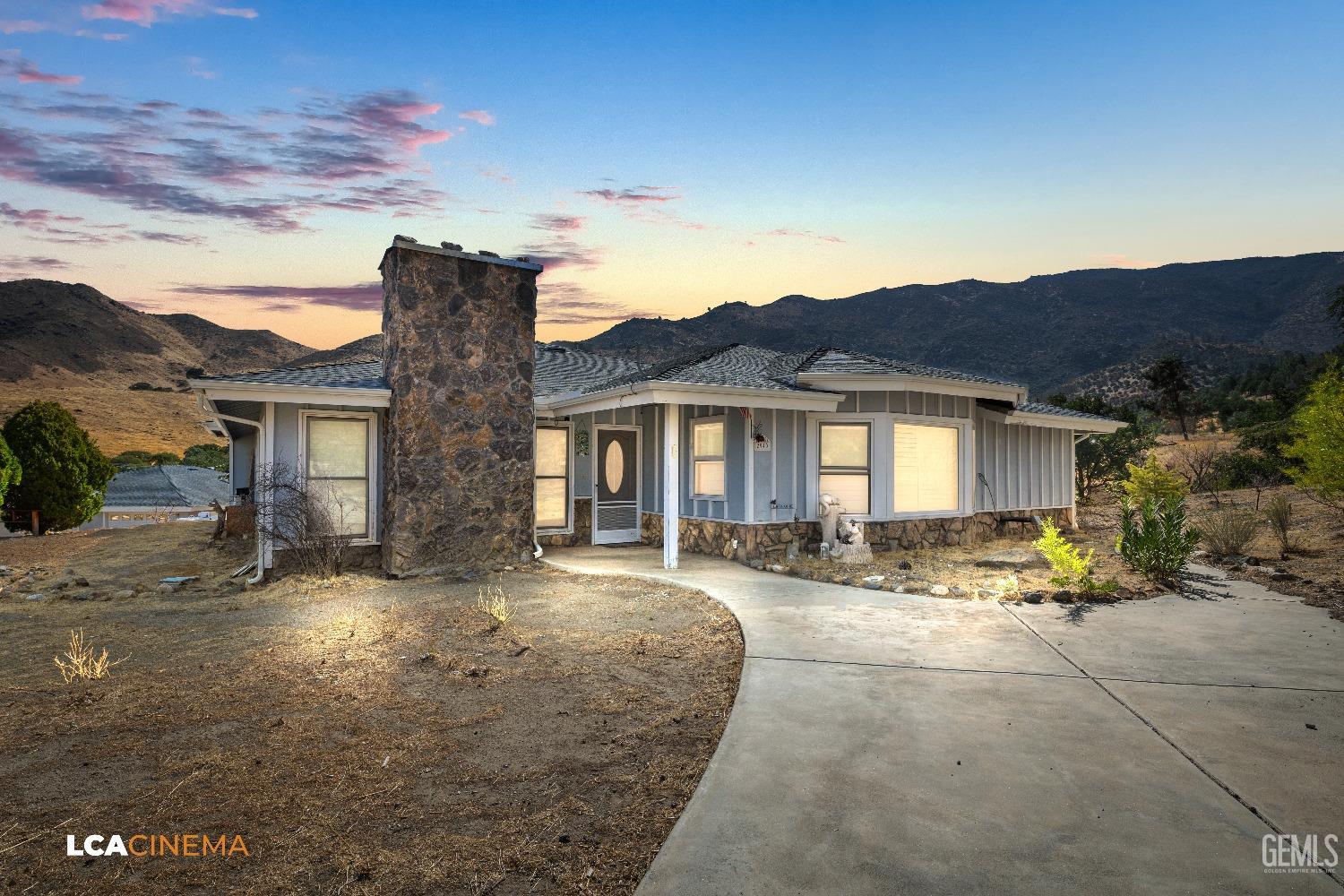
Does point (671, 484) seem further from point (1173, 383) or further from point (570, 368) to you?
point (1173, 383)

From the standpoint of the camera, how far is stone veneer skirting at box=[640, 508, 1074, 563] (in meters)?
11.2

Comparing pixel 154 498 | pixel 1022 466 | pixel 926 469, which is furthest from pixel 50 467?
pixel 1022 466

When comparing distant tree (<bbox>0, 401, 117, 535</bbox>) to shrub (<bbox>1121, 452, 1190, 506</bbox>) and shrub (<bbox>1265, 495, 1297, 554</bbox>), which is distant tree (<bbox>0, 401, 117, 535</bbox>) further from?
shrub (<bbox>1265, 495, 1297, 554</bbox>)

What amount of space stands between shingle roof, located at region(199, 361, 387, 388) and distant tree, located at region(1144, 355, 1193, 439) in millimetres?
39665

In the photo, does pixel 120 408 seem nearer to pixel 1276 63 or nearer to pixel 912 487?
pixel 912 487

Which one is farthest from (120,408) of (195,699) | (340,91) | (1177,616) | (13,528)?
(1177,616)

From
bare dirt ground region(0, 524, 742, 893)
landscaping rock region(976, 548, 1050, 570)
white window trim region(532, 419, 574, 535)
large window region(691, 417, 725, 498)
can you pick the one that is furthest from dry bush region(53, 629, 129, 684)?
landscaping rock region(976, 548, 1050, 570)

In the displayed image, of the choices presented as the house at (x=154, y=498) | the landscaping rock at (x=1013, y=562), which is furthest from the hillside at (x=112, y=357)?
the landscaping rock at (x=1013, y=562)

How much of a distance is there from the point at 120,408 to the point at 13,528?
3565cm

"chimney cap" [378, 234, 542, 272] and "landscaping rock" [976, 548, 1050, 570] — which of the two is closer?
"chimney cap" [378, 234, 542, 272]

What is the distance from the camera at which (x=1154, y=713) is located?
424cm

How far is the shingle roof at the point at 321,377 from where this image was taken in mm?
9477

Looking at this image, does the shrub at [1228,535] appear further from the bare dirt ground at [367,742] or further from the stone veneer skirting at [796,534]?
the bare dirt ground at [367,742]

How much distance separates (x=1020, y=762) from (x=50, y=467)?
19.9 metres
